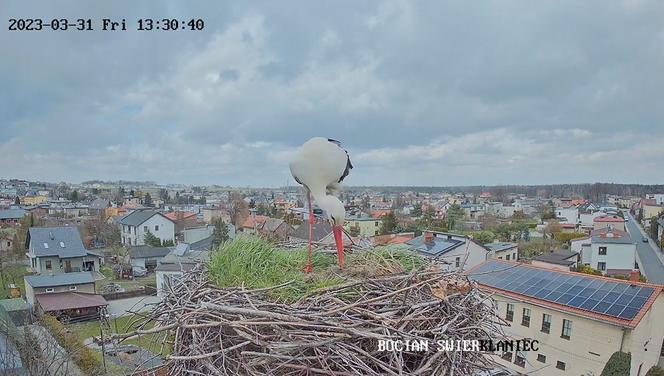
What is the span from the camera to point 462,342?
80.7 inches

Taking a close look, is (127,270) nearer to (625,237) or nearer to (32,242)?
(32,242)

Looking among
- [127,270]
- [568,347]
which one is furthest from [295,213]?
[568,347]

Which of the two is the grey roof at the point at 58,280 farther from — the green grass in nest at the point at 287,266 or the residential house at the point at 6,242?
the green grass in nest at the point at 287,266

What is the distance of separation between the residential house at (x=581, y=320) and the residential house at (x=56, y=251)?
755 inches

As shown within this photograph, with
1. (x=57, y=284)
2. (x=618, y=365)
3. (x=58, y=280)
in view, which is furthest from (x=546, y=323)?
(x=58, y=280)

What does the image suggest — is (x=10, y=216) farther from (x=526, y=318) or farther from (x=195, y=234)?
(x=526, y=318)

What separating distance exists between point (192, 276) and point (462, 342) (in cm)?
183

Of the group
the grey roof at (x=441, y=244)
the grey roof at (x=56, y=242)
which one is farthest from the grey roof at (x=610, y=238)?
the grey roof at (x=56, y=242)

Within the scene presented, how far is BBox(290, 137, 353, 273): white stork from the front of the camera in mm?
2605

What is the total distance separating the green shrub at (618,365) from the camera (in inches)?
319

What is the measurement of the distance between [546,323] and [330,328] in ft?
32.2

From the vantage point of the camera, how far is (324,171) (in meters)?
2.65

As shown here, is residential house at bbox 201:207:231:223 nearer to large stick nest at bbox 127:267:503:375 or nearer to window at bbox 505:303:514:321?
window at bbox 505:303:514:321

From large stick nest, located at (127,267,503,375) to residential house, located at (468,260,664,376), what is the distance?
6.61 m
